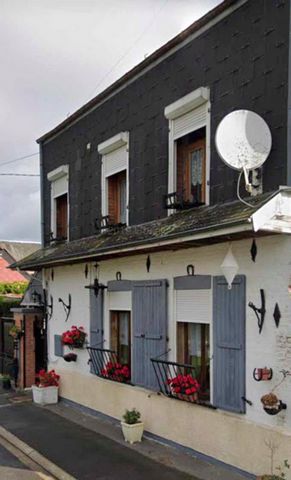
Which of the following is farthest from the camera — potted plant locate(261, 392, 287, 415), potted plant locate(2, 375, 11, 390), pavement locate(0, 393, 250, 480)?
potted plant locate(2, 375, 11, 390)

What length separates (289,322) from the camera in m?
6.49

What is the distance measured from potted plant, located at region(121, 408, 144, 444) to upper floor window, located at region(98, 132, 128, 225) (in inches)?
148

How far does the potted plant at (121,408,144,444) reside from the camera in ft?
29.4

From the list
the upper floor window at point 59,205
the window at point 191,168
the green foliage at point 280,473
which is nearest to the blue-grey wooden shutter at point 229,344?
the green foliage at point 280,473

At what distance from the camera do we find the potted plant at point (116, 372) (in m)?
9.91

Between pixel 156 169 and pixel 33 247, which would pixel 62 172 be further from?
pixel 33 247

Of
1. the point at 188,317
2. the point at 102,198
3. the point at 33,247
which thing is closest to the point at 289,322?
the point at 188,317

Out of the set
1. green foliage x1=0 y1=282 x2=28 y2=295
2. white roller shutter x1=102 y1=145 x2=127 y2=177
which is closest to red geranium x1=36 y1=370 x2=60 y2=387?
white roller shutter x1=102 y1=145 x2=127 y2=177

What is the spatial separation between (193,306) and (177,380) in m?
1.12

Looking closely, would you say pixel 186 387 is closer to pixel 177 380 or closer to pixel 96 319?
pixel 177 380

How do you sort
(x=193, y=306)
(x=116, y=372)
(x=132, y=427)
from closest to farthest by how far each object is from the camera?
(x=193, y=306) → (x=132, y=427) → (x=116, y=372)

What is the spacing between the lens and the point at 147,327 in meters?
9.33

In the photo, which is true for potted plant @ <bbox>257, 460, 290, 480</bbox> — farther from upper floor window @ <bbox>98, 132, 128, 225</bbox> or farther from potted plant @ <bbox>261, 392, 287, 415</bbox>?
upper floor window @ <bbox>98, 132, 128, 225</bbox>

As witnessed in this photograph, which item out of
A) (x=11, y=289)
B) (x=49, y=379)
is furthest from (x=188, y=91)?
(x=11, y=289)
